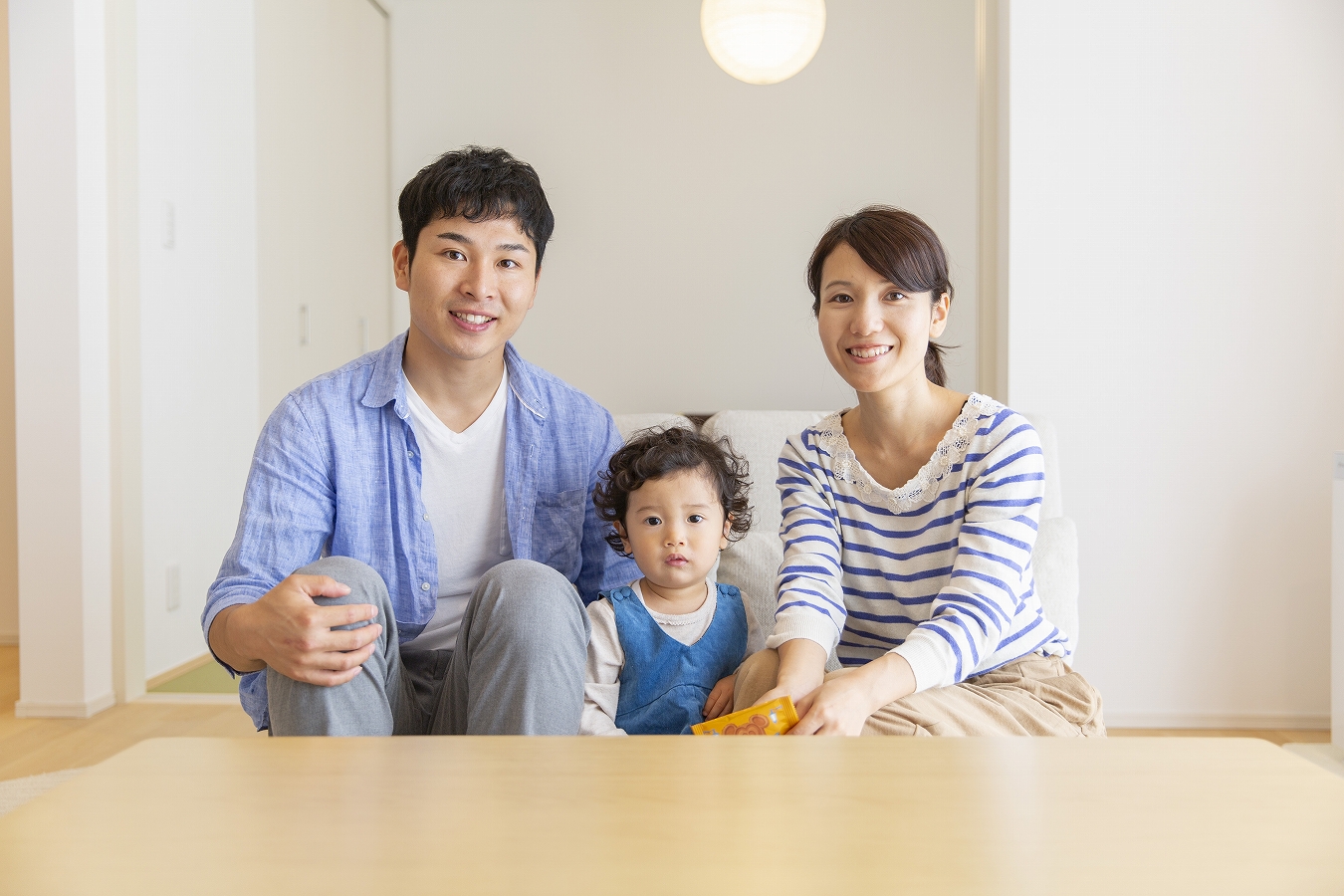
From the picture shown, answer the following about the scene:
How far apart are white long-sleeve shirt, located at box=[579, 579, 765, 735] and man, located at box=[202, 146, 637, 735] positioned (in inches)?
2.4

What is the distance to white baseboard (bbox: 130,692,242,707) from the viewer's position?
8.17 ft

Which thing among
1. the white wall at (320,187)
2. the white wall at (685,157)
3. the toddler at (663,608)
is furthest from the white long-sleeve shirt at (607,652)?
the white wall at (685,157)

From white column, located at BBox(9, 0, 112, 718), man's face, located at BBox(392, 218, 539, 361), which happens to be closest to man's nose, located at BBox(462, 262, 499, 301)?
man's face, located at BBox(392, 218, 539, 361)

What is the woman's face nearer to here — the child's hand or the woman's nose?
the woman's nose

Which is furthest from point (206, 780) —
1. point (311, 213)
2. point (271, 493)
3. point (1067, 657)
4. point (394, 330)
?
point (394, 330)

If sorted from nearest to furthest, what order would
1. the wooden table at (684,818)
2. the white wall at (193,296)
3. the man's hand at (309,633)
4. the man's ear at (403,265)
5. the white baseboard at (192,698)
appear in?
the wooden table at (684,818), the man's hand at (309,633), the man's ear at (403,265), the white baseboard at (192,698), the white wall at (193,296)

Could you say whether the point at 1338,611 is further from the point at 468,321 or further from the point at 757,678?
the point at 468,321

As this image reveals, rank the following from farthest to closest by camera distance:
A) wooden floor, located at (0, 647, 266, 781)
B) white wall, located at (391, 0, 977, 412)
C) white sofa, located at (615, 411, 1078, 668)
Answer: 1. white wall, located at (391, 0, 977, 412)
2. wooden floor, located at (0, 647, 266, 781)
3. white sofa, located at (615, 411, 1078, 668)

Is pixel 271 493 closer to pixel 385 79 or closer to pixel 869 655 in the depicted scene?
pixel 869 655

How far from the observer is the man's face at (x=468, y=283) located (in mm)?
1331

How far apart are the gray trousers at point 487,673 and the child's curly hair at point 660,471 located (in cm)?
27

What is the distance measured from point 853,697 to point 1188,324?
66.8 inches

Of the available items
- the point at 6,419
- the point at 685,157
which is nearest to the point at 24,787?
the point at 6,419

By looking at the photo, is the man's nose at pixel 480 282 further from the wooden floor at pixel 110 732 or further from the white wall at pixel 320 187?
the white wall at pixel 320 187
